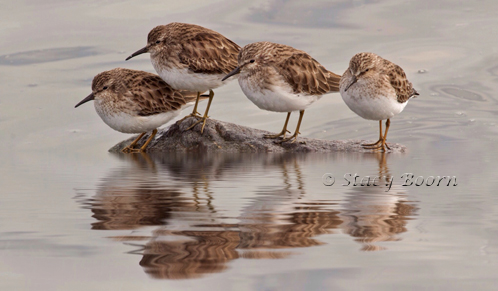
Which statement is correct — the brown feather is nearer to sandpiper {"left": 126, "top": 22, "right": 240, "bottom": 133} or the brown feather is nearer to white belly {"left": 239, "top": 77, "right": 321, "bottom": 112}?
A: sandpiper {"left": 126, "top": 22, "right": 240, "bottom": 133}

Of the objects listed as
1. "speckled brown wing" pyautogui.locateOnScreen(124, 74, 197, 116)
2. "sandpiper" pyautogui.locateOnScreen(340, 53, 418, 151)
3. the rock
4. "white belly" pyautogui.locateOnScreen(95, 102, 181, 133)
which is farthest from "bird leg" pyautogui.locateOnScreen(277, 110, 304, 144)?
"white belly" pyautogui.locateOnScreen(95, 102, 181, 133)

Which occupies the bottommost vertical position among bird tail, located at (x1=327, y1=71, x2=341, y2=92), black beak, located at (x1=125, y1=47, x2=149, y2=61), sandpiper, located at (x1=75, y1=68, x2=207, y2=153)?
sandpiper, located at (x1=75, y1=68, x2=207, y2=153)

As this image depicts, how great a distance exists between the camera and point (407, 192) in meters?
7.89

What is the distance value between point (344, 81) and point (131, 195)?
6.57 meters

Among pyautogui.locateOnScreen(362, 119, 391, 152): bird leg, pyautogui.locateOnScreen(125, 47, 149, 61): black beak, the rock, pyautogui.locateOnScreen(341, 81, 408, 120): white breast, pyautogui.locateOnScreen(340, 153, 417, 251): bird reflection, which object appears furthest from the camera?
the rock

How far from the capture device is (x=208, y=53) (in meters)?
13.0

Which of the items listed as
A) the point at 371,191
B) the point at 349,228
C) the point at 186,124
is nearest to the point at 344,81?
the point at 186,124

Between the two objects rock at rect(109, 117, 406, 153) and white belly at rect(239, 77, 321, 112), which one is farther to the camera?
rock at rect(109, 117, 406, 153)

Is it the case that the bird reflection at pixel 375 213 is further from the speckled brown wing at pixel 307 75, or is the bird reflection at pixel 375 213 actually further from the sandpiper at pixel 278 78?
the speckled brown wing at pixel 307 75

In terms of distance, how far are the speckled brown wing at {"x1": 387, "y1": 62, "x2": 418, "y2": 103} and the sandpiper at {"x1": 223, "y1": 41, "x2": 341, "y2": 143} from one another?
1.46 meters

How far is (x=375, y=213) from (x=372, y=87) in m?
6.27

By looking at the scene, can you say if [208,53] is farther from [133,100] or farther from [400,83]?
[400,83]

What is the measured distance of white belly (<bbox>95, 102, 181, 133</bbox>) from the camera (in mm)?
12992

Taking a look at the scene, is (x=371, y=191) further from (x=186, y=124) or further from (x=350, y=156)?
(x=186, y=124)
